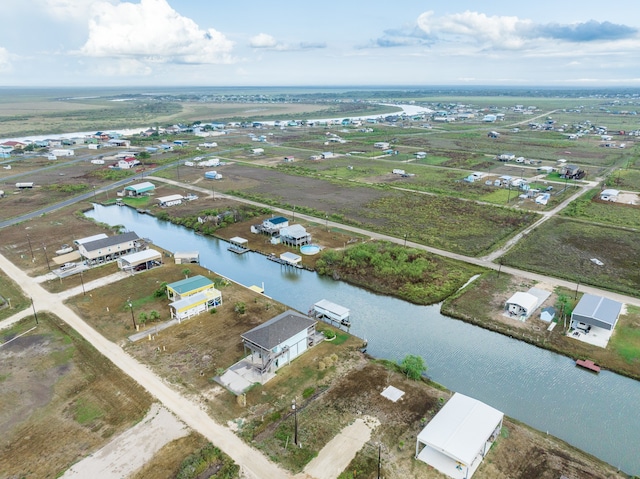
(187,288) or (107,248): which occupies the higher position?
(107,248)

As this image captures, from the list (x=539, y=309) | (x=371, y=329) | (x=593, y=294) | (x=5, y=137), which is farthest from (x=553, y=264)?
(x=5, y=137)

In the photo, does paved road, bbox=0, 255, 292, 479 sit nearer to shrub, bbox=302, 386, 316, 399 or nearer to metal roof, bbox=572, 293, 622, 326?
shrub, bbox=302, 386, 316, 399

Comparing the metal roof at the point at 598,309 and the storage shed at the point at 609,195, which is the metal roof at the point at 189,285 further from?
the storage shed at the point at 609,195

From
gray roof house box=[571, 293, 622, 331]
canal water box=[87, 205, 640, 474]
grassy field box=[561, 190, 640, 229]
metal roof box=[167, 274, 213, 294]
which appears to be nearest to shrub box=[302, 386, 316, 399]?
canal water box=[87, 205, 640, 474]

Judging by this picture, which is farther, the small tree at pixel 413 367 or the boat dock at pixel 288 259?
the boat dock at pixel 288 259

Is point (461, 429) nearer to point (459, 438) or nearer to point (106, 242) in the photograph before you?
point (459, 438)

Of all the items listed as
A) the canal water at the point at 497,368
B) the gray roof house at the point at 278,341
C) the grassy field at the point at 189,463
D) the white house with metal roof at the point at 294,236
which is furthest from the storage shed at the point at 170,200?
the grassy field at the point at 189,463

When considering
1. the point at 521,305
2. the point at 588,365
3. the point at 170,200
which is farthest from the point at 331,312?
the point at 170,200
